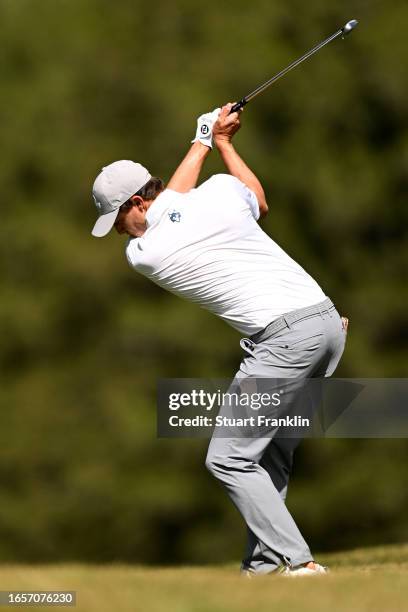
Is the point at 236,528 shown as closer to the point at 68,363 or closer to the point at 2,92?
the point at 68,363

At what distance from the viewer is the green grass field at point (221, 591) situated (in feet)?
11.1

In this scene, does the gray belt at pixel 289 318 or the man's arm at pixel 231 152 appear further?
the man's arm at pixel 231 152

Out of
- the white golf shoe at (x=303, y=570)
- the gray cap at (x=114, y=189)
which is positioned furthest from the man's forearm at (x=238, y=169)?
the white golf shoe at (x=303, y=570)

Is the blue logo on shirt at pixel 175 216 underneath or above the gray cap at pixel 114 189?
underneath

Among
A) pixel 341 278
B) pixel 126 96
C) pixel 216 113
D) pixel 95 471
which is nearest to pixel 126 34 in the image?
pixel 126 96

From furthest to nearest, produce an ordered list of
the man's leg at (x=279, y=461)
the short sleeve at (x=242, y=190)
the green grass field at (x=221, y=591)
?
the man's leg at (x=279, y=461) → the short sleeve at (x=242, y=190) → the green grass field at (x=221, y=591)

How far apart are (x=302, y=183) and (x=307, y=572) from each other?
10.1m

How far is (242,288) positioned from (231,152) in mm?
585

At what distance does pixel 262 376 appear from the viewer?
4.32 meters

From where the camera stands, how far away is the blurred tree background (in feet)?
45.6

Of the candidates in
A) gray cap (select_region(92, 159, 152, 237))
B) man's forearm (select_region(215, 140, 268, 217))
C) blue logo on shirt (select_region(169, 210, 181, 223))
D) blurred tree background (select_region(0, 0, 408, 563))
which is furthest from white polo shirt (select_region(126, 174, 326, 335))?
blurred tree background (select_region(0, 0, 408, 563))

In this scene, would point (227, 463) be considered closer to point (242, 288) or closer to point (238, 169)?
point (242, 288)

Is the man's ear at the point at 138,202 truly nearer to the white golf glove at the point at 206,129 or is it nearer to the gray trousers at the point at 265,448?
the white golf glove at the point at 206,129

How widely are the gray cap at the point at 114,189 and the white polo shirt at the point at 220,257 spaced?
103mm
